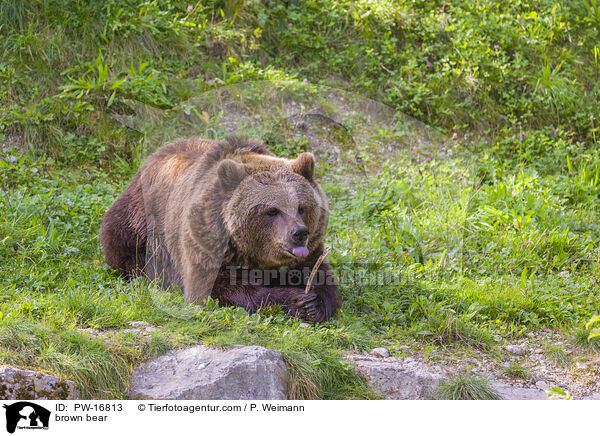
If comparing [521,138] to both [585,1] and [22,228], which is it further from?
[22,228]

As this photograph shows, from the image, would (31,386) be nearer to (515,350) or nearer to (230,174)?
(230,174)

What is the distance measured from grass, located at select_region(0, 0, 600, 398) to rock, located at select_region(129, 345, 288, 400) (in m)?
0.12

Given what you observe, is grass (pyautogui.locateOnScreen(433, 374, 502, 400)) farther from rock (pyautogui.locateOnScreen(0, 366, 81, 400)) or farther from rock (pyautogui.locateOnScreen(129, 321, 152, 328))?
rock (pyautogui.locateOnScreen(0, 366, 81, 400))

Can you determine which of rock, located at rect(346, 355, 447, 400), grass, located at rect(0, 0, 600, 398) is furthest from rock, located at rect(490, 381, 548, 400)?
grass, located at rect(0, 0, 600, 398)

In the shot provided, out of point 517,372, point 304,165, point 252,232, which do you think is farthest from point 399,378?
point 304,165

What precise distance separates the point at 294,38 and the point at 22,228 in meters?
4.85

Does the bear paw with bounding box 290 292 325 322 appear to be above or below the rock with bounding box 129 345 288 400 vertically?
below

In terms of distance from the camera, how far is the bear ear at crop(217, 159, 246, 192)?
5.12 meters

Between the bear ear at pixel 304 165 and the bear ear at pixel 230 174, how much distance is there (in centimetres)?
43

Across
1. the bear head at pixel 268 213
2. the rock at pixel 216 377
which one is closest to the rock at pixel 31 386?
the rock at pixel 216 377

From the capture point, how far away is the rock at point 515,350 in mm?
5000
